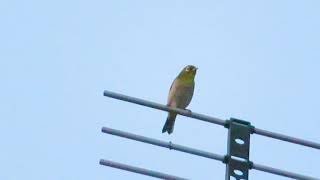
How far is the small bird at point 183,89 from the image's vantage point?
11414 mm

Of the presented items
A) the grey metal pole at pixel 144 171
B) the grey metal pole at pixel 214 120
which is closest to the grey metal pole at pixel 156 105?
the grey metal pole at pixel 214 120

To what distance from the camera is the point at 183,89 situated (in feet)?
37.7

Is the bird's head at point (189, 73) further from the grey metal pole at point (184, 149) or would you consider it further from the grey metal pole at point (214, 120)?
the grey metal pole at point (184, 149)

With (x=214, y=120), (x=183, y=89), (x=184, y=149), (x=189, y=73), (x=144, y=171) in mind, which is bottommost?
(x=144, y=171)

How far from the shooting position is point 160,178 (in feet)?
17.6

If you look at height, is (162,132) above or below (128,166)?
above

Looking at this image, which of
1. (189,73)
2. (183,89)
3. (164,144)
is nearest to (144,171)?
(164,144)

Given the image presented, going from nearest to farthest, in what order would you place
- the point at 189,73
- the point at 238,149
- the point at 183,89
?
the point at 238,149
the point at 183,89
the point at 189,73

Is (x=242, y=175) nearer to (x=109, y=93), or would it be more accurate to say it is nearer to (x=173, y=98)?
(x=109, y=93)

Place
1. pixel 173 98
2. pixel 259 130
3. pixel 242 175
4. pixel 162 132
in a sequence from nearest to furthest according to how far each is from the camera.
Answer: pixel 242 175, pixel 259 130, pixel 162 132, pixel 173 98

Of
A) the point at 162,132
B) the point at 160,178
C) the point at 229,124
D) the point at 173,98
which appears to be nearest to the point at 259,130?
the point at 229,124

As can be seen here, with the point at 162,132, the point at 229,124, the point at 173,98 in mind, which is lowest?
the point at 229,124

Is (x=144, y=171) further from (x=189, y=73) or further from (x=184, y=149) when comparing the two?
(x=189, y=73)

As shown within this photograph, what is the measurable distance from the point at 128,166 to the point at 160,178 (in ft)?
0.78
